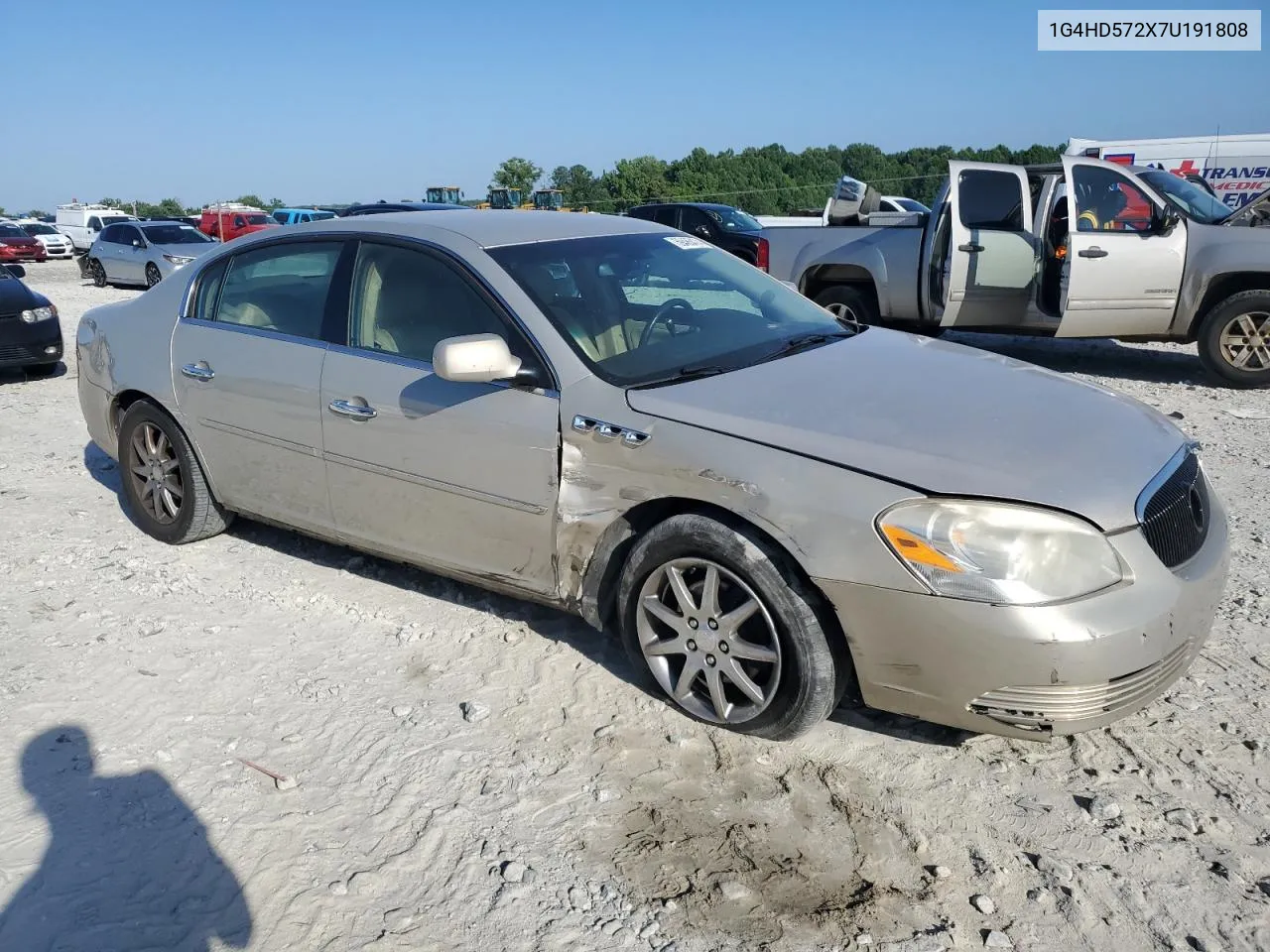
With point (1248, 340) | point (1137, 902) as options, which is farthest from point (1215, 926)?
point (1248, 340)

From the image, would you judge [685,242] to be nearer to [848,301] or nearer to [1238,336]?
[848,301]

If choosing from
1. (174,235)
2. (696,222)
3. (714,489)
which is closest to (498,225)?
(714,489)

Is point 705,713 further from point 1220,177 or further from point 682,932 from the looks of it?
point 1220,177

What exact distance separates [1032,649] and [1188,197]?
26.5ft

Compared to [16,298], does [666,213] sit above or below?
above

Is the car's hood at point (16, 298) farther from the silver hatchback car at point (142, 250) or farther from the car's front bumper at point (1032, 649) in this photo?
the silver hatchback car at point (142, 250)

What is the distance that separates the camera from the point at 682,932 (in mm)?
2516

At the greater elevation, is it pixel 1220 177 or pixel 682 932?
pixel 1220 177

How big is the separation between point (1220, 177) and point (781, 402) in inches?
1021

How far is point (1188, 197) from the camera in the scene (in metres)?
9.15

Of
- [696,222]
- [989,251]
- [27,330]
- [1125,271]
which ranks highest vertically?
[696,222]

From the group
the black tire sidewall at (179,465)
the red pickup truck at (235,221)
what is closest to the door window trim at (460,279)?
the black tire sidewall at (179,465)

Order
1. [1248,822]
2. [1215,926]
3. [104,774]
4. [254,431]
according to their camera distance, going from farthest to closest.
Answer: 1. [254,431]
2. [104,774]
3. [1248,822]
4. [1215,926]

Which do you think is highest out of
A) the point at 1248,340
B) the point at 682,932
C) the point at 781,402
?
the point at 781,402
